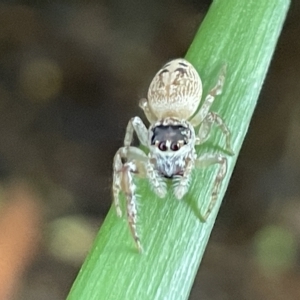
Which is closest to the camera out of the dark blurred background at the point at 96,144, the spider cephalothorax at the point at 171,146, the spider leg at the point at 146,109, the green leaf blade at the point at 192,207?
the green leaf blade at the point at 192,207

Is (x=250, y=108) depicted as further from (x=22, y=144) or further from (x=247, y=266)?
(x=22, y=144)

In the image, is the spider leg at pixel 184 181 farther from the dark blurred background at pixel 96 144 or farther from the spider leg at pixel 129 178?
the dark blurred background at pixel 96 144

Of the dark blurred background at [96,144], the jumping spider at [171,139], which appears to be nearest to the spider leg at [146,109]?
the jumping spider at [171,139]

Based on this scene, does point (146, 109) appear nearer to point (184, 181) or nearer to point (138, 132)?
point (138, 132)

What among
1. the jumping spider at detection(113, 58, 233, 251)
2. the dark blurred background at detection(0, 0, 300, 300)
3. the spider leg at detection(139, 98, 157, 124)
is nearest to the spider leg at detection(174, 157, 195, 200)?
the jumping spider at detection(113, 58, 233, 251)

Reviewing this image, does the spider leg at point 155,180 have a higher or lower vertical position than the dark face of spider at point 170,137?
lower

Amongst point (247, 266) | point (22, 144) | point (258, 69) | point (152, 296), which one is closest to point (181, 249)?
point (152, 296)

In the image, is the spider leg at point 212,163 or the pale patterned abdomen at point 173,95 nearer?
the spider leg at point 212,163
